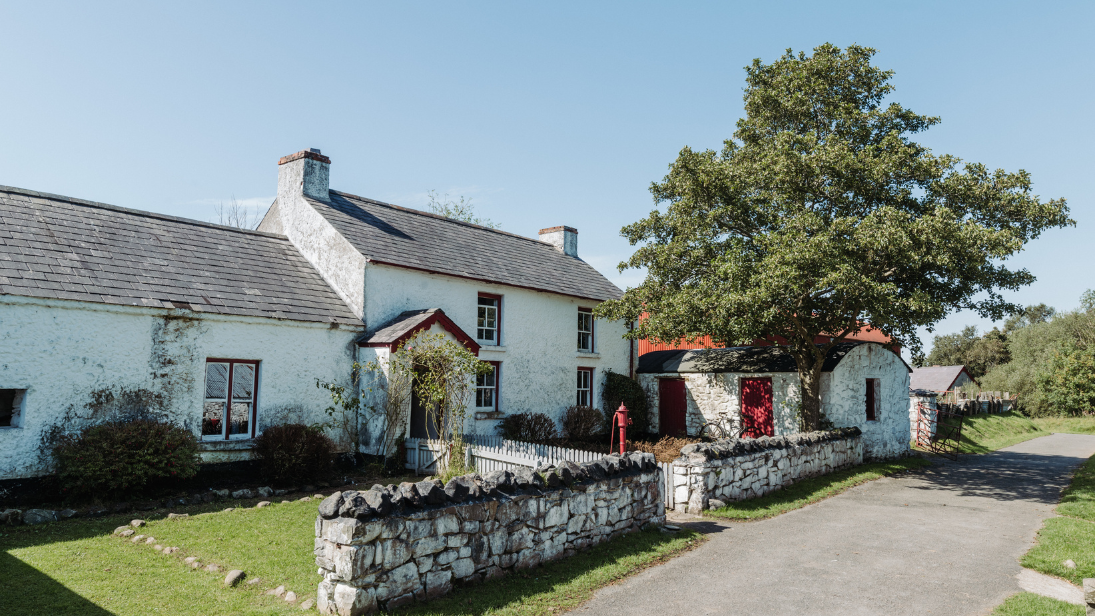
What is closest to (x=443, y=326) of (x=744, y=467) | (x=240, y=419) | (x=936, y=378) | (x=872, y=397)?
(x=240, y=419)

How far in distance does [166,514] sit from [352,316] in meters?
6.24

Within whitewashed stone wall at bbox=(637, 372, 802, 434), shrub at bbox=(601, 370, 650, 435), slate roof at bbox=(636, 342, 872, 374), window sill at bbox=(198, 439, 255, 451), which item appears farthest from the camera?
shrub at bbox=(601, 370, 650, 435)

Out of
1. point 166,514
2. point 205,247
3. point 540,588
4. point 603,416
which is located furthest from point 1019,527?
point 205,247

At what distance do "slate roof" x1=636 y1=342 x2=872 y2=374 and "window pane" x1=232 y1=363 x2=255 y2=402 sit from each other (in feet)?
43.6

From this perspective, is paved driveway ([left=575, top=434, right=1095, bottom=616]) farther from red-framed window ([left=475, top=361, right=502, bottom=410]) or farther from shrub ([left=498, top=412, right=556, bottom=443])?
red-framed window ([left=475, top=361, right=502, bottom=410])

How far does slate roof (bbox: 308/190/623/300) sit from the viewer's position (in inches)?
656

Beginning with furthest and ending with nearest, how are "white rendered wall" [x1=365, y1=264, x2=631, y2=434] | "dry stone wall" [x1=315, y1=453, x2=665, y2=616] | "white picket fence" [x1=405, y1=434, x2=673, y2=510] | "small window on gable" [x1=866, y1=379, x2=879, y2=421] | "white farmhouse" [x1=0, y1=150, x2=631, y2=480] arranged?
"small window on gable" [x1=866, y1=379, x2=879, y2=421], "white rendered wall" [x1=365, y1=264, x2=631, y2=434], "white picket fence" [x1=405, y1=434, x2=673, y2=510], "white farmhouse" [x1=0, y1=150, x2=631, y2=480], "dry stone wall" [x1=315, y1=453, x2=665, y2=616]

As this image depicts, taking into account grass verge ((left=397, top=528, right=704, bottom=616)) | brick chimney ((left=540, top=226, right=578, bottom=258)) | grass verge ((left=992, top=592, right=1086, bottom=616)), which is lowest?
grass verge ((left=397, top=528, right=704, bottom=616))

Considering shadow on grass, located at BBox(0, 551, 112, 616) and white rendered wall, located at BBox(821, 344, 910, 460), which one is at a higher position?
white rendered wall, located at BBox(821, 344, 910, 460)

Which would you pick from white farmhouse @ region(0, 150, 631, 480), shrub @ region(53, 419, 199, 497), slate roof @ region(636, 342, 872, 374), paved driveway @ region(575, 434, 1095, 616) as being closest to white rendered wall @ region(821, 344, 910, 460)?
slate roof @ region(636, 342, 872, 374)

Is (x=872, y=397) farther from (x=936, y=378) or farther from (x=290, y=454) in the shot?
(x=936, y=378)

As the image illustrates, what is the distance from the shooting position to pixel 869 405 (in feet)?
64.4

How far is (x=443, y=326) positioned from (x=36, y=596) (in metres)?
9.71

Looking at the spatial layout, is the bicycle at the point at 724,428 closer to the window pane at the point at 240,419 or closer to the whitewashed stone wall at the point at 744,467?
the whitewashed stone wall at the point at 744,467
